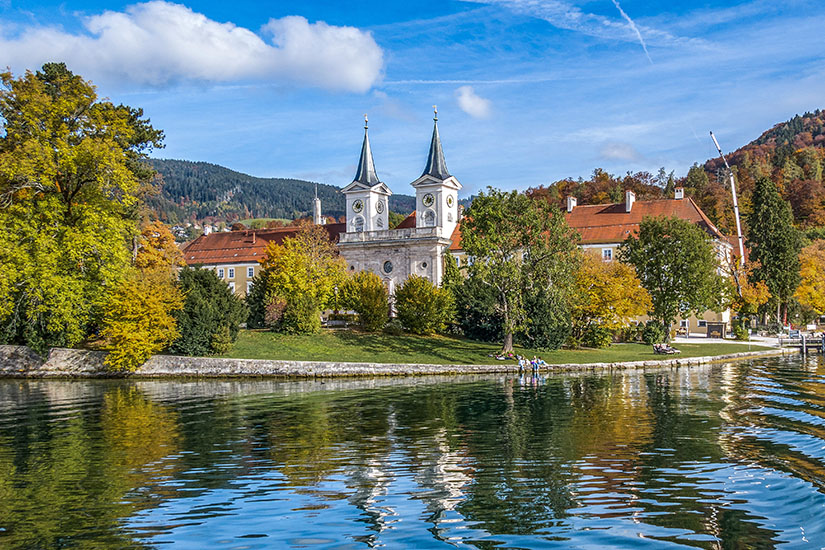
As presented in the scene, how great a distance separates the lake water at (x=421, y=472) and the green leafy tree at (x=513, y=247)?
17.0 metres

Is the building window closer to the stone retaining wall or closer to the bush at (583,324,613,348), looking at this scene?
the bush at (583,324,613,348)

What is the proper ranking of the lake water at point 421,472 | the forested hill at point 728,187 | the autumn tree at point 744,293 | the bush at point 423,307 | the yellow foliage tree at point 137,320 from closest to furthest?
the lake water at point 421,472
the yellow foliage tree at point 137,320
the bush at point 423,307
the autumn tree at point 744,293
the forested hill at point 728,187

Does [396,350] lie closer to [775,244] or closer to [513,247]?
[513,247]

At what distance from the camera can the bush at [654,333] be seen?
183ft

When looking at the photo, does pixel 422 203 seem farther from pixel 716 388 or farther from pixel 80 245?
pixel 716 388

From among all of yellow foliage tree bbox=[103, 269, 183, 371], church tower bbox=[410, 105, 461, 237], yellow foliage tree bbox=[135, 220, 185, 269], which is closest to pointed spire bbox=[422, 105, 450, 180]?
church tower bbox=[410, 105, 461, 237]

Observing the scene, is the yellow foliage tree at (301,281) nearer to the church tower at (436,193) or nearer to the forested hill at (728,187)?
the church tower at (436,193)

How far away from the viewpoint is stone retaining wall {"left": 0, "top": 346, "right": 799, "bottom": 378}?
41938 millimetres

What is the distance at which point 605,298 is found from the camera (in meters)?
51.6

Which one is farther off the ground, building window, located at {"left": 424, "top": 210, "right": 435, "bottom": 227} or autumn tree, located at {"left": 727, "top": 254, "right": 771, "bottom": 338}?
building window, located at {"left": 424, "top": 210, "right": 435, "bottom": 227}

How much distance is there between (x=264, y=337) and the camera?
50.9 m

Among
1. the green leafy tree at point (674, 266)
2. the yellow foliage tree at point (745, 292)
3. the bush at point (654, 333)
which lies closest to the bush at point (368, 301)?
the green leafy tree at point (674, 266)

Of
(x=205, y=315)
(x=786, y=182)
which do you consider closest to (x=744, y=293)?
(x=205, y=315)

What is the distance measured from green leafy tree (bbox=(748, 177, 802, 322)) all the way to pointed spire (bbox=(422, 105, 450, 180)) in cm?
3208
